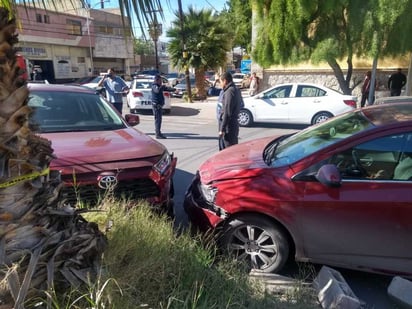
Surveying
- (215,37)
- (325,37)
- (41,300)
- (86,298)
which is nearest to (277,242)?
(86,298)

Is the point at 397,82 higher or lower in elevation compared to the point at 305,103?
higher

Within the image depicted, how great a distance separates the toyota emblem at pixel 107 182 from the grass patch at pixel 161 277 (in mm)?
380

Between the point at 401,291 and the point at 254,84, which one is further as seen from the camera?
the point at 254,84

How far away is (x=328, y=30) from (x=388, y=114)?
11328 mm

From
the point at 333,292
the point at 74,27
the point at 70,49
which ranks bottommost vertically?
the point at 333,292

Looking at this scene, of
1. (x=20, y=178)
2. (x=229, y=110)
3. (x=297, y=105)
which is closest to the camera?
(x=20, y=178)

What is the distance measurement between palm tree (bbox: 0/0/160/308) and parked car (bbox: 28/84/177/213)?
2.66 ft

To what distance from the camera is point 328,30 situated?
1360 cm

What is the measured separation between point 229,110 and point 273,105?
6.08 meters

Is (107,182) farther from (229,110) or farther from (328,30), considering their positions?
(328,30)

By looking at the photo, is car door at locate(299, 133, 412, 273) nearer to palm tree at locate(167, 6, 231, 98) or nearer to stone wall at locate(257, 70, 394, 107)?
stone wall at locate(257, 70, 394, 107)

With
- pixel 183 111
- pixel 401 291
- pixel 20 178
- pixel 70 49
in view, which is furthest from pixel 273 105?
pixel 70 49

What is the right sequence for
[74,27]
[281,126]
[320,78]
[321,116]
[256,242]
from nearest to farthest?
1. [256,242]
2. [321,116]
3. [281,126]
4. [320,78]
5. [74,27]

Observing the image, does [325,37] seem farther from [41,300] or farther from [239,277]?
[41,300]
